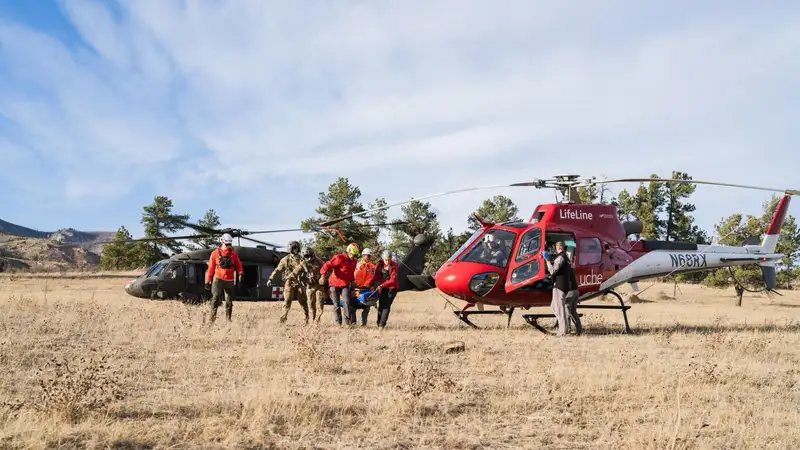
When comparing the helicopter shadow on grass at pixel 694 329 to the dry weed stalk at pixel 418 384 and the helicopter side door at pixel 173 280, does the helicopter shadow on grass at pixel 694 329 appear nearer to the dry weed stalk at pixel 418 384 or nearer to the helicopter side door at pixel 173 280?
the dry weed stalk at pixel 418 384

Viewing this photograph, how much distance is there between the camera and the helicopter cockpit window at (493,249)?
503 inches

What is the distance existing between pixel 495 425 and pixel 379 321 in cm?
865

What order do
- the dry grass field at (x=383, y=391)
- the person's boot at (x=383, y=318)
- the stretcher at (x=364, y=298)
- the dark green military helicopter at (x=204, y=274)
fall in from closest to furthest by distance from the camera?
the dry grass field at (x=383, y=391)
the person's boot at (x=383, y=318)
the stretcher at (x=364, y=298)
the dark green military helicopter at (x=204, y=274)

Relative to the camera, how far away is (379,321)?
13891 millimetres

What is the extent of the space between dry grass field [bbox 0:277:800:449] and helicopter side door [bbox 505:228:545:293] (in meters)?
1.29

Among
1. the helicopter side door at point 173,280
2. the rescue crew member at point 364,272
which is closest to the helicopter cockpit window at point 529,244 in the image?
the rescue crew member at point 364,272

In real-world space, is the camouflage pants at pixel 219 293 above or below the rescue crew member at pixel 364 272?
below

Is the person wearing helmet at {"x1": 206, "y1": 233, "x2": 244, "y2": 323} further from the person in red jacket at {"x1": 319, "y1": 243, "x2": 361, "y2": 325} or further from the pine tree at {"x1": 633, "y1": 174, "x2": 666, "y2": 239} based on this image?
the pine tree at {"x1": 633, "y1": 174, "x2": 666, "y2": 239}

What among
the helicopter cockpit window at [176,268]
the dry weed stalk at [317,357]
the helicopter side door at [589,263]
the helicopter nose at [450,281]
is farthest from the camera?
the helicopter cockpit window at [176,268]

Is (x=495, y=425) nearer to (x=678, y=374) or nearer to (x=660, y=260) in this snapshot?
(x=678, y=374)

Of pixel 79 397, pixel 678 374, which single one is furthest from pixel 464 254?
pixel 79 397

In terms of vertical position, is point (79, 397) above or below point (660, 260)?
below

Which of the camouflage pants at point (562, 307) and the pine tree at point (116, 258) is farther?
the pine tree at point (116, 258)

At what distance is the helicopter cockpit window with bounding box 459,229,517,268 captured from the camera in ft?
41.9
